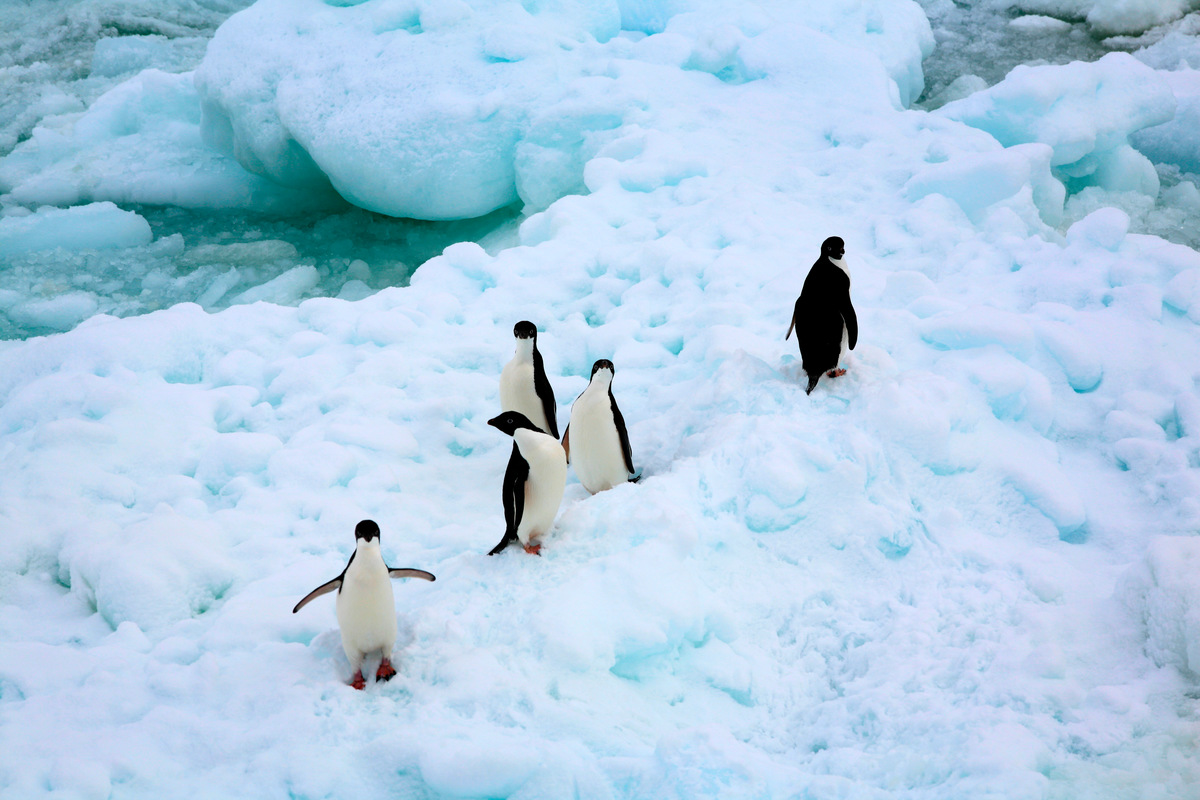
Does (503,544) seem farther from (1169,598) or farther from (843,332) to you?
(1169,598)

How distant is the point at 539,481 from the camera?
8.00 ft

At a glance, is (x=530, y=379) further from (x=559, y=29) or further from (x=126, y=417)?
(x=559, y=29)

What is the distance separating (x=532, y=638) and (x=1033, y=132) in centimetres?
420

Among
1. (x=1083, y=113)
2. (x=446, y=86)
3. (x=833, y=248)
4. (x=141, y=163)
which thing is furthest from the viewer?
(x=141, y=163)

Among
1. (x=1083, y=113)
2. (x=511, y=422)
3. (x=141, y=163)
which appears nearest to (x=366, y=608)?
(x=511, y=422)

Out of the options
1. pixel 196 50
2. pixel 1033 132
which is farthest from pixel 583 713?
pixel 196 50

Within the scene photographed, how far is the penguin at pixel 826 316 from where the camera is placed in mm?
2807

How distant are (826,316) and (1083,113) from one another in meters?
3.10

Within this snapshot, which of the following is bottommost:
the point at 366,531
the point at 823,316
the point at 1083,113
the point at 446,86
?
the point at 366,531

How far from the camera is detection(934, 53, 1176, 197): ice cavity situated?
4.84m

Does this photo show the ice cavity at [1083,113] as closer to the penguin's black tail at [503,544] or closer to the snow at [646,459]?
the snow at [646,459]

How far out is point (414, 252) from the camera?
548 cm

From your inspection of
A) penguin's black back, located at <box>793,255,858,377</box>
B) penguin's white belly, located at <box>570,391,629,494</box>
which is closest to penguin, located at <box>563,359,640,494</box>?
penguin's white belly, located at <box>570,391,629,494</box>

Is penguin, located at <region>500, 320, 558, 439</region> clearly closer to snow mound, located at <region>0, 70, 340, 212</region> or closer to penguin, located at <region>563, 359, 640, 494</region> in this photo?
penguin, located at <region>563, 359, 640, 494</region>
